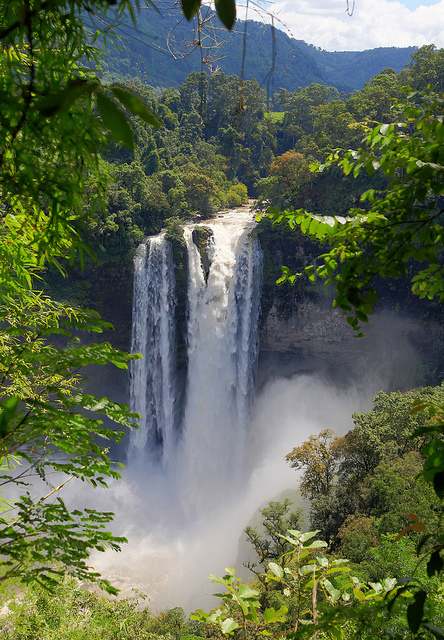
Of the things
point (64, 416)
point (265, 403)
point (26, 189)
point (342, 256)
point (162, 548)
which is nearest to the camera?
point (26, 189)

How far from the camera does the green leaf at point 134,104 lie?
65cm

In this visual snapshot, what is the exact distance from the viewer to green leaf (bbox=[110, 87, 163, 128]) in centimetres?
A: 65

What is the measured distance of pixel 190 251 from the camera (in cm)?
1730

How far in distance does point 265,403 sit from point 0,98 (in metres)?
19.0

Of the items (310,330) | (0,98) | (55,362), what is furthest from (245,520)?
(0,98)

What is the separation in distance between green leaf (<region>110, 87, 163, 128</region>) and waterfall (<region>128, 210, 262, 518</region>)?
16.3 m

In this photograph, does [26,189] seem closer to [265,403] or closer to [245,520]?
[245,520]

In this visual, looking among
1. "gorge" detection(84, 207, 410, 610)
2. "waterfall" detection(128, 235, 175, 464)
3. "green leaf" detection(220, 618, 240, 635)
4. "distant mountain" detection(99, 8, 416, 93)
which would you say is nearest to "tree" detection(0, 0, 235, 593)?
"distant mountain" detection(99, 8, 416, 93)

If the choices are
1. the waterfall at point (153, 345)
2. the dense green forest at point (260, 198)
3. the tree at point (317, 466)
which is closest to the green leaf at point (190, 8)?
the tree at point (317, 466)

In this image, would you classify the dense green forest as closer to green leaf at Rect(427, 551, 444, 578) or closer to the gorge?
the gorge

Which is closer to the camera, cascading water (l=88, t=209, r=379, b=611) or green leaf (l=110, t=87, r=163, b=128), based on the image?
green leaf (l=110, t=87, r=163, b=128)

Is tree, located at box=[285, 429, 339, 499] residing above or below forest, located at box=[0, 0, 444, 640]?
below

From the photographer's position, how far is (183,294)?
18.9 m

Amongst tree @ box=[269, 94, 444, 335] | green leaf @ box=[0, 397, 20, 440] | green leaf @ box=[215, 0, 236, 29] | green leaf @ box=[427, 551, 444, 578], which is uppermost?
green leaf @ box=[215, 0, 236, 29]
